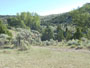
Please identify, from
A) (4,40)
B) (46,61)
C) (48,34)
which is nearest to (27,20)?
(48,34)

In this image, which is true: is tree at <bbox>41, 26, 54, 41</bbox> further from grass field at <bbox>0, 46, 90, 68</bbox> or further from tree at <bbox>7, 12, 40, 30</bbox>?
grass field at <bbox>0, 46, 90, 68</bbox>

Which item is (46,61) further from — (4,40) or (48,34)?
(48,34)

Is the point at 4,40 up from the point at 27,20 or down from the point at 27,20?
down

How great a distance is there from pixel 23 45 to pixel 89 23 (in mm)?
23259

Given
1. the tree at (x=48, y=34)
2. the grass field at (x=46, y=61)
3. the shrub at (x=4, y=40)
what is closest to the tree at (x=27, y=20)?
the tree at (x=48, y=34)

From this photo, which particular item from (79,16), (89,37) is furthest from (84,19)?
(89,37)

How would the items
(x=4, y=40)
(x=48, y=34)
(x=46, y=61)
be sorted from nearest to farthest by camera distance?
(x=46, y=61), (x=4, y=40), (x=48, y=34)

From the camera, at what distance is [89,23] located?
106 ft

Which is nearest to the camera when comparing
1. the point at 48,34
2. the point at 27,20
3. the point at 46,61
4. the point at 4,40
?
the point at 46,61

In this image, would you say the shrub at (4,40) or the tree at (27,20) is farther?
the tree at (27,20)

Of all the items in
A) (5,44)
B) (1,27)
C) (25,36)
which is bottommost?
(5,44)

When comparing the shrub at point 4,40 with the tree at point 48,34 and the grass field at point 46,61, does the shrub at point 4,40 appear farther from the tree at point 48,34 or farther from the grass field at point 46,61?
the tree at point 48,34

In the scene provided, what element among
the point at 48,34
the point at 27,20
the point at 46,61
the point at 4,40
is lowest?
the point at 46,61

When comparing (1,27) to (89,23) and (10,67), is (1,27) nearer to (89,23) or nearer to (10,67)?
(10,67)
